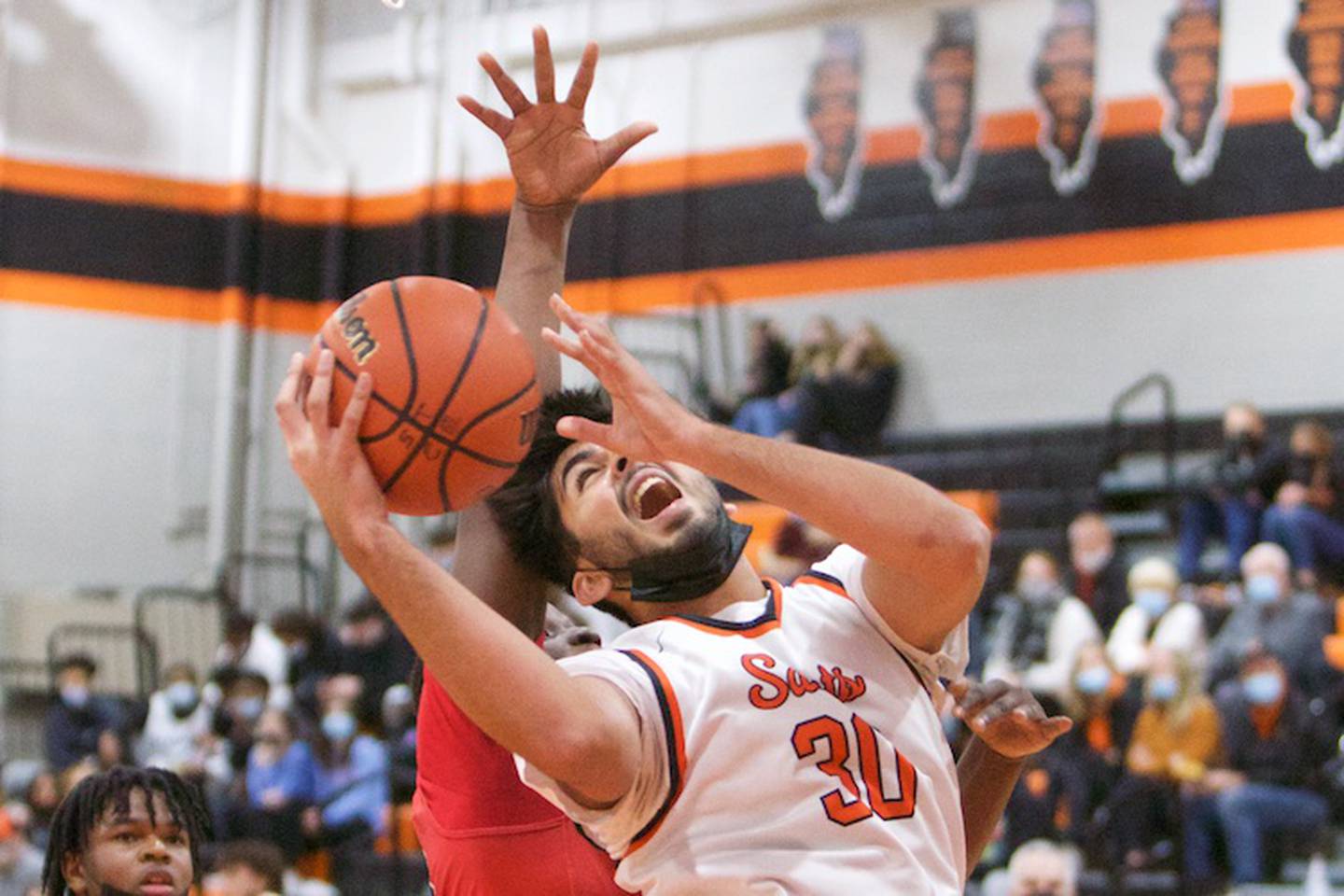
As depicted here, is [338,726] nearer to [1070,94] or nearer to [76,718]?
[76,718]

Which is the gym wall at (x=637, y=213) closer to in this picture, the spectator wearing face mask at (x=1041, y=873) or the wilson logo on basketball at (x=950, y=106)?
the wilson logo on basketball at (x=950, y=106)

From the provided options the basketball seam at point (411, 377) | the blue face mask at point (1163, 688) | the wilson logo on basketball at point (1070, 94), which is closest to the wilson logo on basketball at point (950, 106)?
the wilson logo on basketball at point (1070, 94)

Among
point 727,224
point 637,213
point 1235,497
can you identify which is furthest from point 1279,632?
point 637,213

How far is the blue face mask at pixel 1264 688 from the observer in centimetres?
855

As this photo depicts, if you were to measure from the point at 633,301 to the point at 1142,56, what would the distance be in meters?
4.05

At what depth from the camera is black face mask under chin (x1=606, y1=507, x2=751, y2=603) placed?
2.85m

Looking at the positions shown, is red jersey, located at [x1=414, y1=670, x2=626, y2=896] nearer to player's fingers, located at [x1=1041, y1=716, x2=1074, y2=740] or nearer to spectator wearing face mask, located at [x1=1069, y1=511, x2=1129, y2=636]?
player's fingers, located at [x1=1041, y1=716, x2=1074, y2=740]

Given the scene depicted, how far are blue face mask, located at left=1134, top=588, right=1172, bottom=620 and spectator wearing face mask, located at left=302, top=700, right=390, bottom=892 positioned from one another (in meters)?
4.48

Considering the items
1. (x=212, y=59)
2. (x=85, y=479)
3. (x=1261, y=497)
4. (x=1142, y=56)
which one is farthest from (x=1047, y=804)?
(x=212, y=59)

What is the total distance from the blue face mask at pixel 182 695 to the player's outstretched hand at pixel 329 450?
10338 millimetres

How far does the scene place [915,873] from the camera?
2592 mm

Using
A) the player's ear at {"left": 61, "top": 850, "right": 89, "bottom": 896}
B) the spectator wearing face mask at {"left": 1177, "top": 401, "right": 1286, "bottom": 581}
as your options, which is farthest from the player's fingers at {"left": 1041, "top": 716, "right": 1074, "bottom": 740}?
the spectator wearing face mask at {"left": 1177, "top": 401, "right": 1286, "bottom": 581}

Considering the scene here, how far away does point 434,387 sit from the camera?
2475 mm

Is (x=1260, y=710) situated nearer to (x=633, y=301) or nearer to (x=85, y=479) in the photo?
(x=633, y=301)
